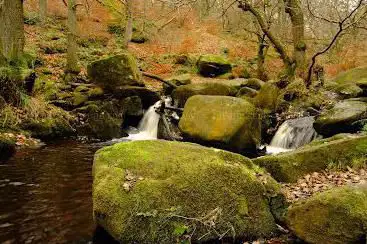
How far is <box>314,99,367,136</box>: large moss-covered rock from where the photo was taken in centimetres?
1060

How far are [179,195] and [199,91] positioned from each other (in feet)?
34.0

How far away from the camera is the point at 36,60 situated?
722 inches

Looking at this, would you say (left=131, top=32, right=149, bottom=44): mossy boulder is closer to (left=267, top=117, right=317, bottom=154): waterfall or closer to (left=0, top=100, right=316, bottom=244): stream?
(left=267, top=117, right=317, bottom=154): waterfall

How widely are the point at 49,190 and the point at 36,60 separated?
12.7m

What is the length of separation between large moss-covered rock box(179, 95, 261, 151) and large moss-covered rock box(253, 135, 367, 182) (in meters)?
4.40

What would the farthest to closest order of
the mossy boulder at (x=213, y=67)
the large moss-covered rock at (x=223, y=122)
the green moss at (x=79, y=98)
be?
1. the mossy boulder at (x=213, y=67)
2. the green moss at (x=79, y=98)
3. the large moss-covered rock at (x=223, y=122)

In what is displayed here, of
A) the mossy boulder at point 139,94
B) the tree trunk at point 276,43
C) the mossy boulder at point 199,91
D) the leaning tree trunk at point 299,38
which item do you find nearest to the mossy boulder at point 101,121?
the mossy boulder at point 139,94

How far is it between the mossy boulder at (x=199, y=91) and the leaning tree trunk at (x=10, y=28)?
5754mm

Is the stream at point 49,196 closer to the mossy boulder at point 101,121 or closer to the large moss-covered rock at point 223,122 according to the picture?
the mossy boulder at point 101,121

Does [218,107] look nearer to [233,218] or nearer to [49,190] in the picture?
[49,190]

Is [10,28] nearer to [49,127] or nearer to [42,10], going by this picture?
[49,127]

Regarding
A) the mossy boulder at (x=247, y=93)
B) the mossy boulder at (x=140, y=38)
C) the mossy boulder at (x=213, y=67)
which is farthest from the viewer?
the mossy boulder at (x=140, y=38)

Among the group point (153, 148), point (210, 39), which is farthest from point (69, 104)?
point (210, 39)

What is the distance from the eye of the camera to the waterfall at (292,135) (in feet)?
39.0
